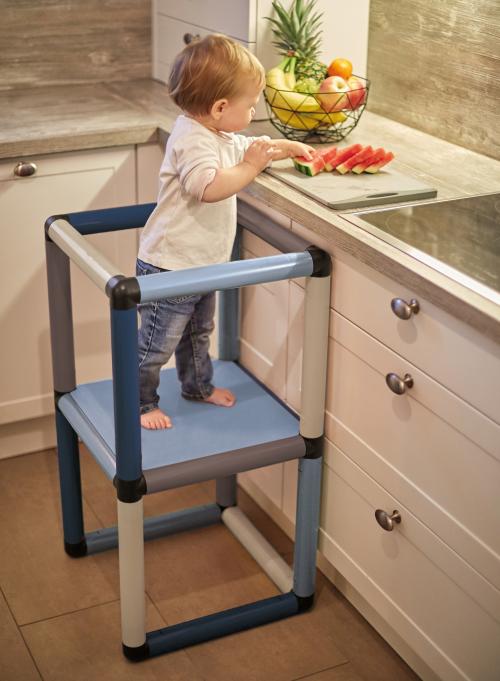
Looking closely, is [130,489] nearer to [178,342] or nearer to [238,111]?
[178,342]

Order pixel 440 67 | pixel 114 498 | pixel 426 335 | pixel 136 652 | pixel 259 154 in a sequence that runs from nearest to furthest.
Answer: pixel 426 335, pixel 259 154, pixel 136 652, pixel 440 67, pixel 114 498

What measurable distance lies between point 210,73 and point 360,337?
527 millimetres

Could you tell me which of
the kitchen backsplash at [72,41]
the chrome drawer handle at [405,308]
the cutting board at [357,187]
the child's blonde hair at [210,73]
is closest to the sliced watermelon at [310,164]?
the cutting board at [357,187]

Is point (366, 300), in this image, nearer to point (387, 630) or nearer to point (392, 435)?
point (392, 435)

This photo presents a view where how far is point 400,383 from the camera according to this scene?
1694 millimetres

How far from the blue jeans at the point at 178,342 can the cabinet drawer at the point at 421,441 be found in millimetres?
281

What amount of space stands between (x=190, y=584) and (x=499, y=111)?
47.4 inches

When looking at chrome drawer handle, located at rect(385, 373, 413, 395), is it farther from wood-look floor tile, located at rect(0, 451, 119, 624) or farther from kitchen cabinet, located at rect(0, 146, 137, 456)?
kitchen cabinet, located at rect(0, 146, 137, 456)

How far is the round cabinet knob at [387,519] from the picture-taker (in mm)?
1807

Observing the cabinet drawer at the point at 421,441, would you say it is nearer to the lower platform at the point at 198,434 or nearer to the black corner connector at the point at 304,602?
the lower platform at the point at 198,434

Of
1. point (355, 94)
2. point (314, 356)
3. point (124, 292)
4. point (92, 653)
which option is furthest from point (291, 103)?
point (92, 653)

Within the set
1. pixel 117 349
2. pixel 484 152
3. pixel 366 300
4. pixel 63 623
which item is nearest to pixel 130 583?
pixel 63 623

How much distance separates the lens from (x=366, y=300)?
177 cm

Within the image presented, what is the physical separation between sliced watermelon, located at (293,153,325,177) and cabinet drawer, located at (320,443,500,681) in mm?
537
